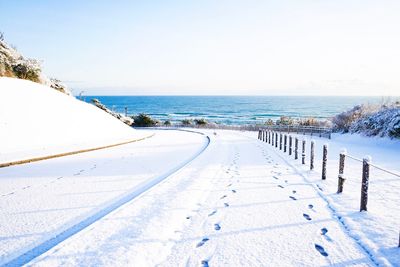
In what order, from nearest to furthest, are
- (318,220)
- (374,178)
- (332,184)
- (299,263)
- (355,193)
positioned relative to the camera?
(299,263), (318,220), (355,193), (332,184), (374,178)

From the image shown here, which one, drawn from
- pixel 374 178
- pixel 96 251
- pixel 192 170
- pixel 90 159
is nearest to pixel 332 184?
pixel 374 178

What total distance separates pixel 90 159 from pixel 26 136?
3.23m

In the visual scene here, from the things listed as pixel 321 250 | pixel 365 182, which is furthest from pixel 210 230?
pixel 365 182

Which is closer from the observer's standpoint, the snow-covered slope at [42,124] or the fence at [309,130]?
the snow-covered slope at [42,124]

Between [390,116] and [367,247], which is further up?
[390,116]

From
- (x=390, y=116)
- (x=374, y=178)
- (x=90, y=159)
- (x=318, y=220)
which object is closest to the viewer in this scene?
(x=318, y=220)

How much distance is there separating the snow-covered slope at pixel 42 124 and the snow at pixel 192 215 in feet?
2.52

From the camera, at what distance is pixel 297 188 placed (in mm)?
8398

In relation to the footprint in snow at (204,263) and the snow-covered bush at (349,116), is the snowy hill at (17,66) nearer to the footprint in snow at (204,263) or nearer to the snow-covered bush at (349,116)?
the footprint in snow at (204,263)

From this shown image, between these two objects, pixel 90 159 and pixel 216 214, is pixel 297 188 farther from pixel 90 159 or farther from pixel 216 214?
pixel 90 159

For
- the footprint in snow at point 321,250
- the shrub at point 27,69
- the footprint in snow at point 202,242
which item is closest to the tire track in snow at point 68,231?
the footprint in snow at point 202,242

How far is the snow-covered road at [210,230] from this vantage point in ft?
14.4

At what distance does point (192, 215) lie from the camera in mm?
6172

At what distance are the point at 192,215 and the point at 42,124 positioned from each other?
1271cm
